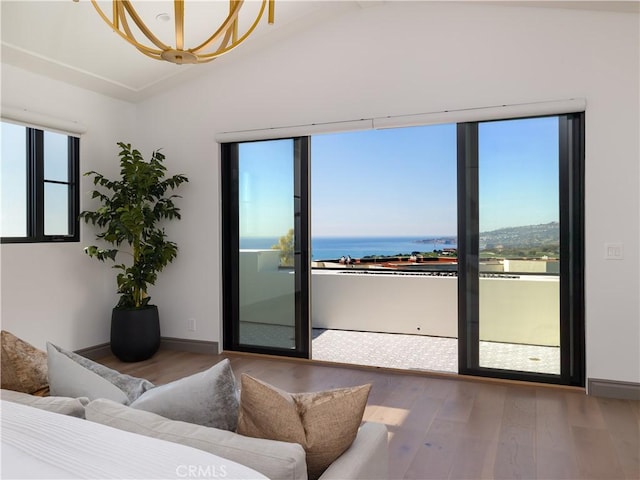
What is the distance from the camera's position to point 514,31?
11.5 ft

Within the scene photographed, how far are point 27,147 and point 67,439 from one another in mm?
3691

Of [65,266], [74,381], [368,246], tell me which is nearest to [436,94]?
[74,381]

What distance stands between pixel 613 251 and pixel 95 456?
3.50 meters

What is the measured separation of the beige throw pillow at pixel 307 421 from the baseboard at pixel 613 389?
2853 mm

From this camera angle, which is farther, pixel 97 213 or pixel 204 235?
pixel 204 235

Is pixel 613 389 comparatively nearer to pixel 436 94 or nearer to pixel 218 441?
pixel 436 94

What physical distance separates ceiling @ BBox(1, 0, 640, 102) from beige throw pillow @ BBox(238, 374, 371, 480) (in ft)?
10.3

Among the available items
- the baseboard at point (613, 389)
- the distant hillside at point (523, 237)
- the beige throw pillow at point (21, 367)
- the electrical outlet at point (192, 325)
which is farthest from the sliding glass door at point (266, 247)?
the beige throw pillow at point (21, 367)

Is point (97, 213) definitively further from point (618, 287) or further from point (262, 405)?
point (618, 287)

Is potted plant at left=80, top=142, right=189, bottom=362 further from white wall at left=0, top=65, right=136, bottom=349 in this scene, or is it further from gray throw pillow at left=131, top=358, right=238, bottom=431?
gray throw pillow at left=131, top=358, right=238, bottom=431

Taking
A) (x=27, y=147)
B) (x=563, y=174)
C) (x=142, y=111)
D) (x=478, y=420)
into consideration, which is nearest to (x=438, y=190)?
(x=563, y=174)

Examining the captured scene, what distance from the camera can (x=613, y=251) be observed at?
3.28 metres

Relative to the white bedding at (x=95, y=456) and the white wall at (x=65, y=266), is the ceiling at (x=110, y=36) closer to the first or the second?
the white wall at (x=65, y=266)

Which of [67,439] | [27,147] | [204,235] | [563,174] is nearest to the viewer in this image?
[67,439]
